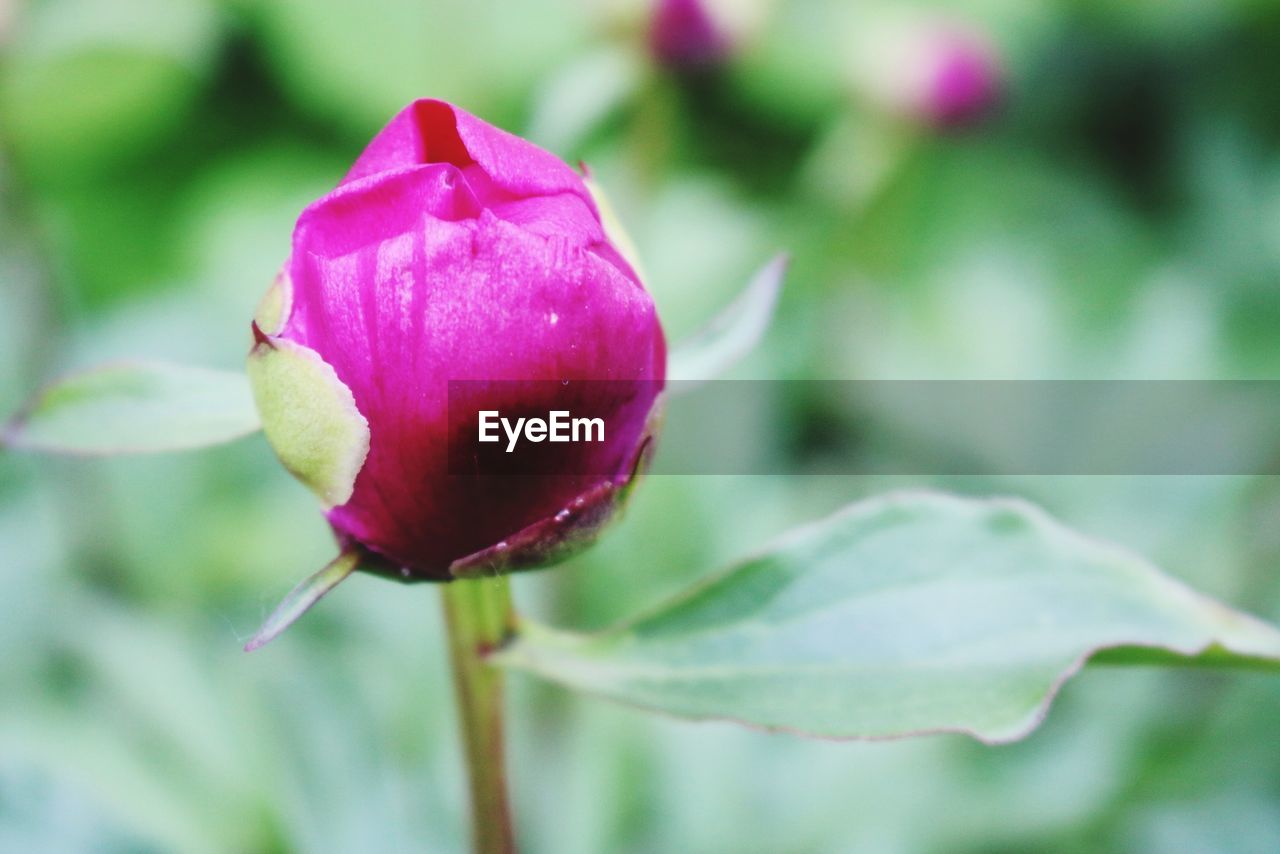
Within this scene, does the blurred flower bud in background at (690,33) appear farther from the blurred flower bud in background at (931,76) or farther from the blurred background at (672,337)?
the blurred flower bud in background at (931,76)

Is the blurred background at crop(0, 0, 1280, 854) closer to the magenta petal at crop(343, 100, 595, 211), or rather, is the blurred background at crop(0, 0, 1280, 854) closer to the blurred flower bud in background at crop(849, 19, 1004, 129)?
the blurred flower bud in background at crop(849, 19, 1004, 129)

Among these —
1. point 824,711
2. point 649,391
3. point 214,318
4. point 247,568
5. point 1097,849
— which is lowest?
point 1097,849

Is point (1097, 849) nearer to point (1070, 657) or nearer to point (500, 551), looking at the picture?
point (1070, 657)

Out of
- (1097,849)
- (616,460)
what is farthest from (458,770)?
(616,460)

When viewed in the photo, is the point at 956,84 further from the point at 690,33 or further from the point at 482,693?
the point at 482,693

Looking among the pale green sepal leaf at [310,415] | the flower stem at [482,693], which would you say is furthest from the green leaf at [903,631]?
the pale green sepal leaf at [310,415]

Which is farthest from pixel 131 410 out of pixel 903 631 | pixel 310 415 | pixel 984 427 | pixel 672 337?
pixel 984 427

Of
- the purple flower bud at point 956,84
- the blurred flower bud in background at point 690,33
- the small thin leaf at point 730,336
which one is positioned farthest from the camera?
the purple flower bud at point 956,84
